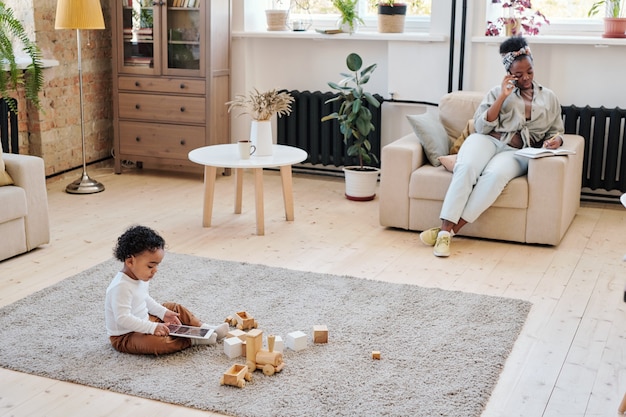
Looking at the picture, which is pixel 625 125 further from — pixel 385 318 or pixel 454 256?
pixel 385 318

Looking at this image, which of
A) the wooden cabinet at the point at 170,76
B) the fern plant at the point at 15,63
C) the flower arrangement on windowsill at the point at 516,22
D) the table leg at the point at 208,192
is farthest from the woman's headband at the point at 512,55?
the fern plant at the point at 15,63

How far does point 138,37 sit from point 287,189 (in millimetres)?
1939

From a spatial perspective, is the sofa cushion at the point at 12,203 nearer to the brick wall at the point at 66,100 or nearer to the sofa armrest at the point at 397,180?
the brick wall at the point at 66,100

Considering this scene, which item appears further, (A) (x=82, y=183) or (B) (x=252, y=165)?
(A) (x=82, y=183)

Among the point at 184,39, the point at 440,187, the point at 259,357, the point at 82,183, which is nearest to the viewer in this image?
the point at 259,357

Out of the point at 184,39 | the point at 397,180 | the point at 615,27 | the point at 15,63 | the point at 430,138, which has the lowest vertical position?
the point at 397,180

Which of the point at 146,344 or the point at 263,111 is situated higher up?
the point at 263,111

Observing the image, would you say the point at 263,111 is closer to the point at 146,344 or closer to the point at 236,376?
the point at 146,344

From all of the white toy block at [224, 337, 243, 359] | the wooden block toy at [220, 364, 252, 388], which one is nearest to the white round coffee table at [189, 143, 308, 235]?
the white toy block at [224, 337, 243, 359]

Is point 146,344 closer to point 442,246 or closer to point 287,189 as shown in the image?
point 442,246

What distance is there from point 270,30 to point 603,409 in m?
4.10

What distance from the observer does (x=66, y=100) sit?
19.3ft

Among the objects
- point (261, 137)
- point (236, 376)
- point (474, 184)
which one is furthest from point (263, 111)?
point (236, 376)

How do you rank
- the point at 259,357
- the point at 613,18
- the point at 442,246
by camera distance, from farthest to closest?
the point at 613,18, the point at 442,246, the point at 259,357
